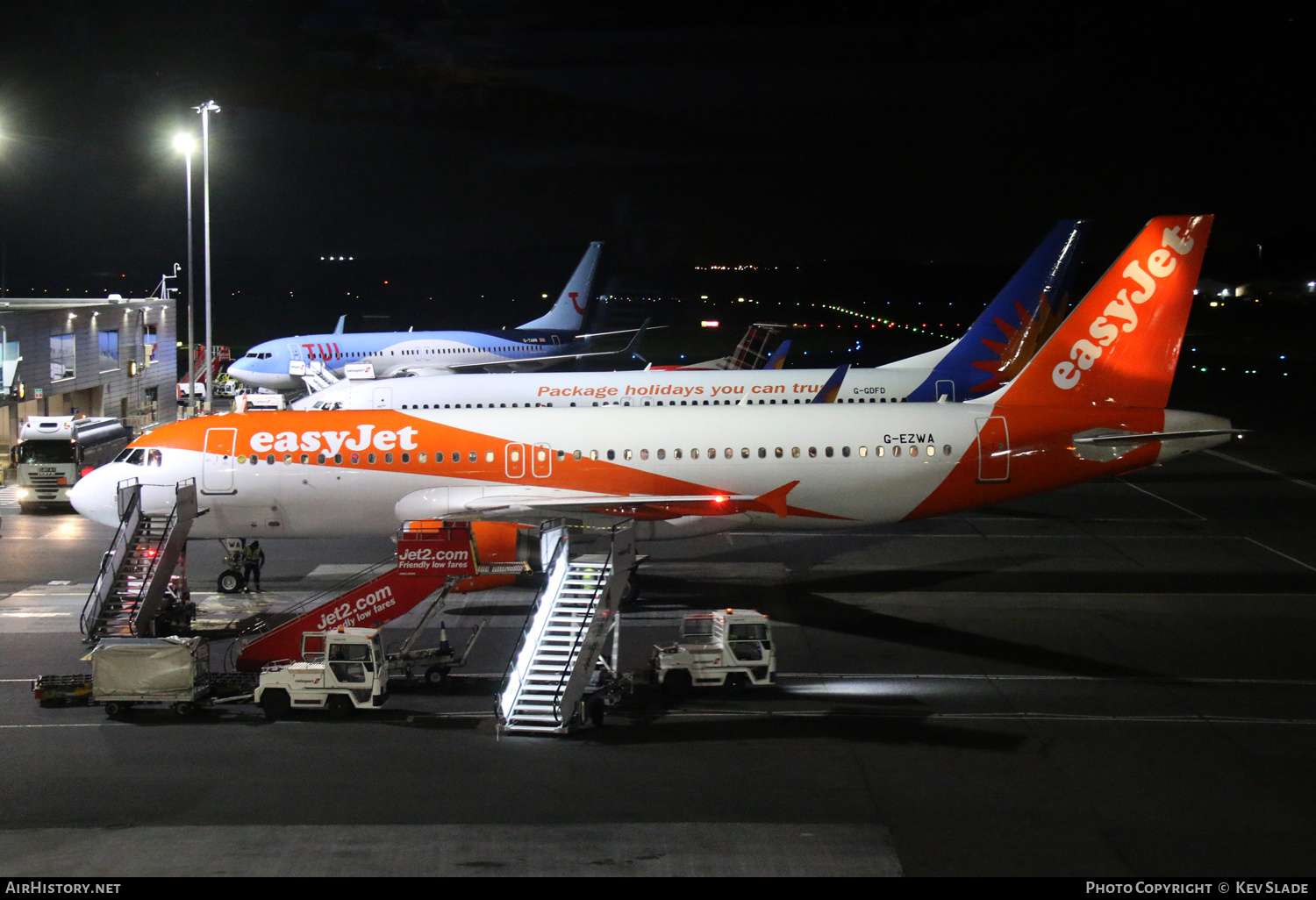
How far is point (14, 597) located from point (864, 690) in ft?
62.8

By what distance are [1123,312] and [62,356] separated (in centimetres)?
4146

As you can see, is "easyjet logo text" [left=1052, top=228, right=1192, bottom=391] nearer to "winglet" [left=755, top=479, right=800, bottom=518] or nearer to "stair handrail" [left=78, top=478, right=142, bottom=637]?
"winglet" [left=755, top=479, right=800, bottom=518]

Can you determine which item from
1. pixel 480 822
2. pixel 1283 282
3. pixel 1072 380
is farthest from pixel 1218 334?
pixel 480 822

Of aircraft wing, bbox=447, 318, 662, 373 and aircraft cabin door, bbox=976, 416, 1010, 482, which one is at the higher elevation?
aircraft cabin door, bbox=976, 416, 1010, 482

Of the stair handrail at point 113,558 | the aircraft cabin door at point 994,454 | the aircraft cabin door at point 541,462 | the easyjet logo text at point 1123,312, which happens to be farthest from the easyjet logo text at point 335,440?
the easyjet logo text at point 1123,312

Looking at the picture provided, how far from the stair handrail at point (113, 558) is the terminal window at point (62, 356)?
25410 millimetres

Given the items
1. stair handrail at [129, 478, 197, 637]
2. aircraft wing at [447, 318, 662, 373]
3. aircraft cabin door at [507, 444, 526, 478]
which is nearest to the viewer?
stair handrail at [129, 478, 197, 637]

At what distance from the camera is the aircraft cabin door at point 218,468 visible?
84.8ft

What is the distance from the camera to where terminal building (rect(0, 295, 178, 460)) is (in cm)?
4353

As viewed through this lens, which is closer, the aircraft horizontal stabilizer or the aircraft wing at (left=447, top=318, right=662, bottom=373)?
the aircraft horizontal stabilizer

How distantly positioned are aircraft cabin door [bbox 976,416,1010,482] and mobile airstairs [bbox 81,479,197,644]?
17218mm

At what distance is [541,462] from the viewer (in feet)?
84.8

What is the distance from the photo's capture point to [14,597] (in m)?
25.7

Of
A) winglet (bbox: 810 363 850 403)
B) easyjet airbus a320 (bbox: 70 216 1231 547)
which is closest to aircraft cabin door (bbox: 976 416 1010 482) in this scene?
easyjet airbus a320 (bbox: 70 216 1231 547)
